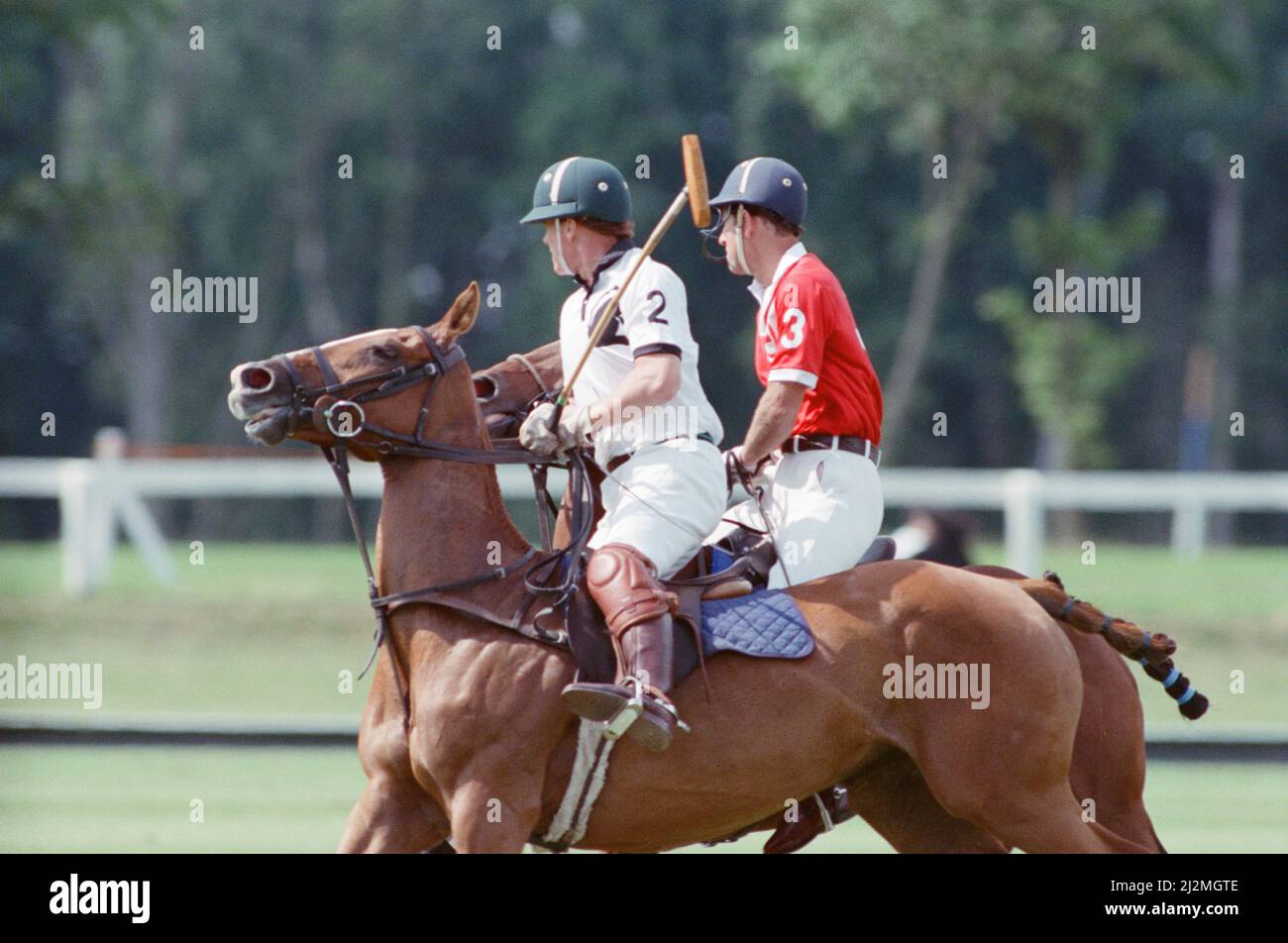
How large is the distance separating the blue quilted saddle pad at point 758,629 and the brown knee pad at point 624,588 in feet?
0.48

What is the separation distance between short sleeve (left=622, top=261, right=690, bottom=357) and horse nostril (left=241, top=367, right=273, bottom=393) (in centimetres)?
104

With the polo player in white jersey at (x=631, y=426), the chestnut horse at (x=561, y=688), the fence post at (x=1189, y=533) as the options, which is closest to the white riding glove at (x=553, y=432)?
the polo player in white jersey at (x=631, y=426)

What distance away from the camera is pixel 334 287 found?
38.1 metres

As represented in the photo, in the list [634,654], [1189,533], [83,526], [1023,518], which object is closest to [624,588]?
[634,654]

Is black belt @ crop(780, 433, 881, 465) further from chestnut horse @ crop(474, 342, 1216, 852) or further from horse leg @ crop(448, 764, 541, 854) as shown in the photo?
horse leg @ crop(448, 764, 541, 854)

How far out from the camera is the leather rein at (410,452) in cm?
541

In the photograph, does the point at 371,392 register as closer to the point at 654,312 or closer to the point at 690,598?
the point at 654,312

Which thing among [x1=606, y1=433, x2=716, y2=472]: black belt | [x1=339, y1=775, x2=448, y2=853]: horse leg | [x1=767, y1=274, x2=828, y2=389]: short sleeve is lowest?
[x1=339, y1=775, x2=448, y2=853]: horse leg

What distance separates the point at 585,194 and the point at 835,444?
3.53 feet

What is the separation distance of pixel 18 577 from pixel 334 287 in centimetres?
2013

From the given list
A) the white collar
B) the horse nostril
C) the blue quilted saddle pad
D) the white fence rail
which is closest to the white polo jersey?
the white collar

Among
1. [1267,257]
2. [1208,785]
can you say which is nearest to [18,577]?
[1208,785]

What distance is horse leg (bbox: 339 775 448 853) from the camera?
17.7ft
